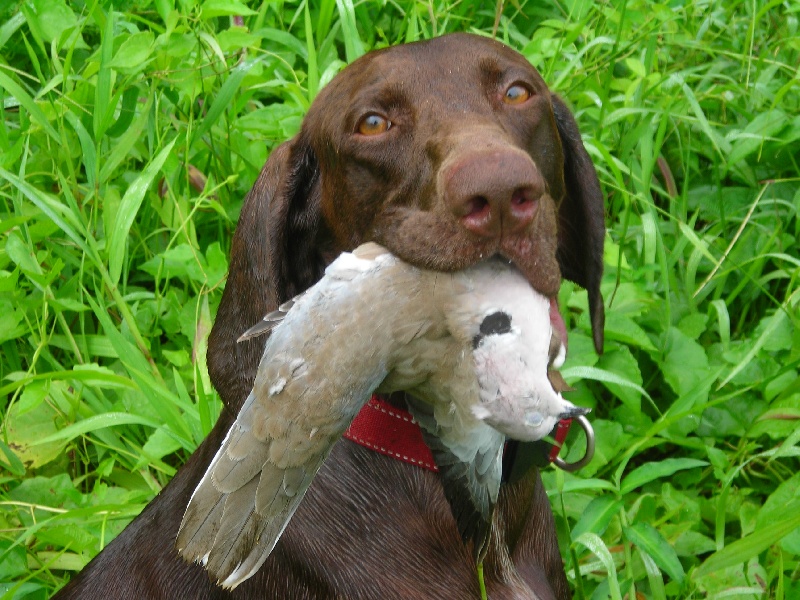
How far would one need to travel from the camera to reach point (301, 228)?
8.52ft

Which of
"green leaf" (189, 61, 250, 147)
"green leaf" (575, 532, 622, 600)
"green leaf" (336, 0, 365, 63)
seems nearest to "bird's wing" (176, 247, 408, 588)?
"green leaf" (575, 532, 622, 600)

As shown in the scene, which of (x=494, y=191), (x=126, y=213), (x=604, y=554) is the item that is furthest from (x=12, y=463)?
(x=494, y=191)

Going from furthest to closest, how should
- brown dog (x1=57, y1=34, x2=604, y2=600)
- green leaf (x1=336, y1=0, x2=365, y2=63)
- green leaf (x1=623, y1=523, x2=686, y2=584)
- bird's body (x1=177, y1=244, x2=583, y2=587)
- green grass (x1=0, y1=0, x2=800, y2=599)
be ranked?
green leaf (x1=336, y1=0, x2=365, y2=63)
green grass (x1=0, y1=0, x2=800, y2=599)
green leaf (x1=623, y1=523, x2=686, y2=584)
brown dog (x1=57, y1=34, x2=604, y2=600)
bird's body (x1=177, y1=244, x2=583, y2=587)

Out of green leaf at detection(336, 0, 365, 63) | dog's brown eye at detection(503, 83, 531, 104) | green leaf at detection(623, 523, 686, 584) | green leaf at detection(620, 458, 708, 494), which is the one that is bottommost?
green leaf at detection(623, 523, 686, 584)

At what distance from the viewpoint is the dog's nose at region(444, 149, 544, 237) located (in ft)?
6.12

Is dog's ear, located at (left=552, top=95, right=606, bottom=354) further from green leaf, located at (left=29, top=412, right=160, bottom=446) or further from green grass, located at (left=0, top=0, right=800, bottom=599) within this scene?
green leaf, located at (left=29, top=412, right=160, bottom=446)

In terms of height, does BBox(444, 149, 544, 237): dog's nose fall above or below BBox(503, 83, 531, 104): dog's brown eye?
above

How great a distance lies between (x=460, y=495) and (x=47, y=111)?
2.02 meters

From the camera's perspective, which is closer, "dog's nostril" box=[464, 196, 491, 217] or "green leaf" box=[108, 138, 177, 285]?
"dog's nostril" box=[464, 196, 491, 217]

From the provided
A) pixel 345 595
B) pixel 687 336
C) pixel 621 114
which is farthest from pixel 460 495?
pixel 621 114

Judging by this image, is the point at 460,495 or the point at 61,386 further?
the point at 61,386

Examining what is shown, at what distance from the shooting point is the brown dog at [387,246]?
88.3 inches

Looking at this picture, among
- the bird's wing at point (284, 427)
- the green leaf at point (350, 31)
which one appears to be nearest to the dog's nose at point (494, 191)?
the bird's wing at point (284, 427)

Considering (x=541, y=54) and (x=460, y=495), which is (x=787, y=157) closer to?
(x=541, y=54)
